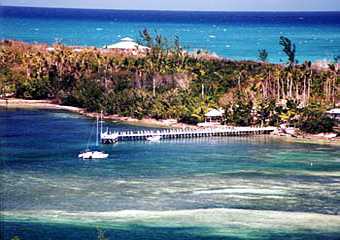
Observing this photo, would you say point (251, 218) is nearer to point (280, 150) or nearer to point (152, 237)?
point (152, 237)

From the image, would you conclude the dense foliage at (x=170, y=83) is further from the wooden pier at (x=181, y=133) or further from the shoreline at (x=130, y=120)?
the wooden pier at (x=181, y=133)

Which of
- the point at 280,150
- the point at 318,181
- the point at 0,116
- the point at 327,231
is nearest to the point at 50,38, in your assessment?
the point at 0,116

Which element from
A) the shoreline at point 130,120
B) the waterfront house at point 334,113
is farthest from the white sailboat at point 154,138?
the waterfront house at point 334,113

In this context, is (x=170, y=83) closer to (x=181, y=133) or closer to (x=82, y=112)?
(x=82, y=112)

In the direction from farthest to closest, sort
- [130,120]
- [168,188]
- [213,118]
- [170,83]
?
1. [170,83]
2. [130,120]
3. [213,118]
4. [168,188]

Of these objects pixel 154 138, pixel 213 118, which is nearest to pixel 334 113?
pixel 213 118

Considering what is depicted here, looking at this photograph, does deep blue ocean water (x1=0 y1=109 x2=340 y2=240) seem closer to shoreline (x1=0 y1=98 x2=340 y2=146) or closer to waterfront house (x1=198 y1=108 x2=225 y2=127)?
shoreline (x1=0 y1=98 x2=340 y2=146)
